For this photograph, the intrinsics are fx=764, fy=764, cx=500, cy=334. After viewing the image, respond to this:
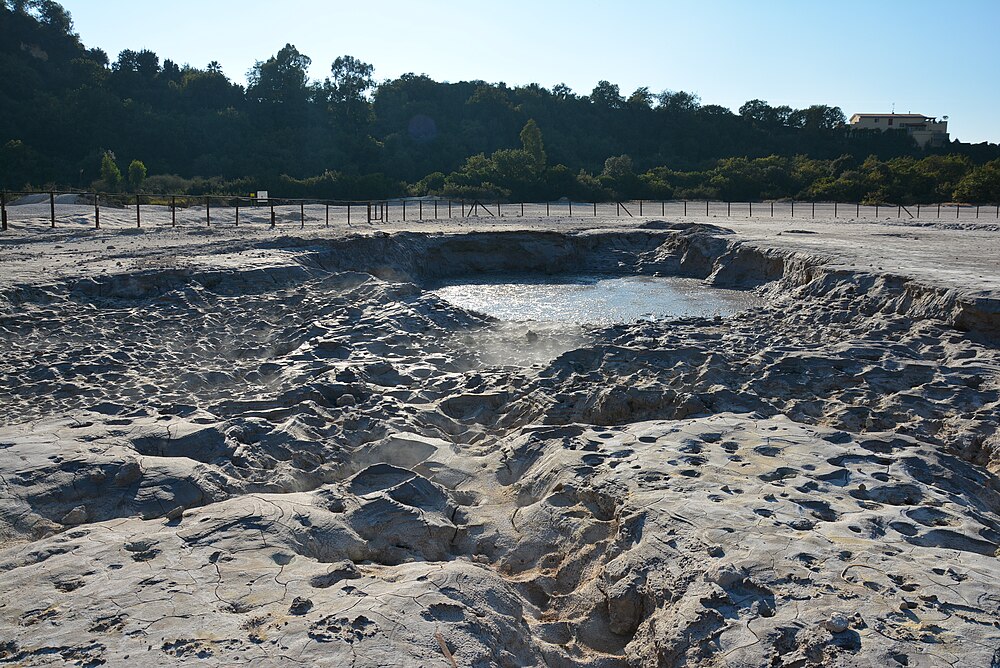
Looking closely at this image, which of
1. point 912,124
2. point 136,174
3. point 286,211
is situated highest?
point 912,124

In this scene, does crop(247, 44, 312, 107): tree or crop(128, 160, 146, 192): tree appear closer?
crop(128, 160, 146, 192): tree

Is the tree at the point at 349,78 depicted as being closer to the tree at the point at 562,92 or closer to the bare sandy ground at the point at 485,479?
the tree at the point at 562,92

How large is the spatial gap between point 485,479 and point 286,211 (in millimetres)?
26354

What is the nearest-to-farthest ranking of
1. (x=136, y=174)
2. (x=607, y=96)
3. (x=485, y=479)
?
(x=485, y=479) → (x=136, y=174) → (x=607, y=96)

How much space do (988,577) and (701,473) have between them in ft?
6.16

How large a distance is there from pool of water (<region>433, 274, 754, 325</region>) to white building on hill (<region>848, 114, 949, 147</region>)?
73.3 metres

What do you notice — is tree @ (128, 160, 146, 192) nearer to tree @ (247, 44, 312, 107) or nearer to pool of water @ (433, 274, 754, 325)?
tree @ (247, 44, 312, 107)

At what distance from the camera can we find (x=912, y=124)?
84.9 m

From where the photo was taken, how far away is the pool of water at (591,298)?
47.7 ft

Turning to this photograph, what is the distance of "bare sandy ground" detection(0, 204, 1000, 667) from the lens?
3.59 meters

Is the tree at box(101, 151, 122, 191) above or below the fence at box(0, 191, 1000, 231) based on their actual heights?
above

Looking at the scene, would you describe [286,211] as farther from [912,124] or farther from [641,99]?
[912,124]

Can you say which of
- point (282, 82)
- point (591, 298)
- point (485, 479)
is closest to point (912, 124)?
point (282, 82)

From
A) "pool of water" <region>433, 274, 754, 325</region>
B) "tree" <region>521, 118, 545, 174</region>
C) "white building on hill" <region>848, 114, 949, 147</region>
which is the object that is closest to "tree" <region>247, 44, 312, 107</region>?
"tree" <region>521, 118, 545, 174</region>
